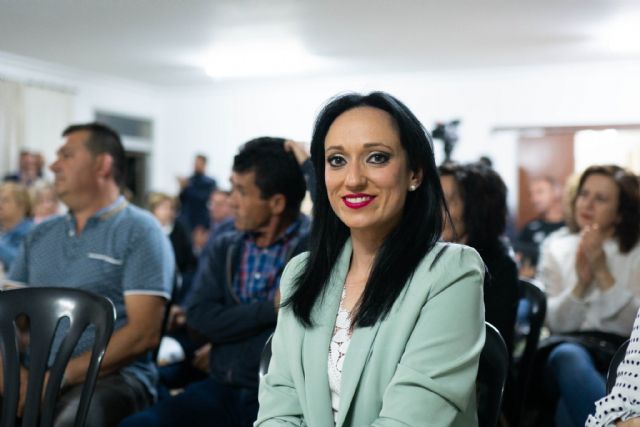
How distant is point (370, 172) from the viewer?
1414mm

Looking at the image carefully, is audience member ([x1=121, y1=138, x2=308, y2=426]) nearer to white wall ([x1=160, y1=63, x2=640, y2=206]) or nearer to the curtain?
white wall ([x1=160, y1=63, x2=640, y2=206])

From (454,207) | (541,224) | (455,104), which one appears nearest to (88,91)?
(455,104)

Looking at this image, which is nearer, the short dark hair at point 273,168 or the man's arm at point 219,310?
the man's arm at point 219,310

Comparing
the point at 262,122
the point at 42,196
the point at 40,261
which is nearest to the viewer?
the point at 40,261

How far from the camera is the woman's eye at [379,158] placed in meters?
1.42

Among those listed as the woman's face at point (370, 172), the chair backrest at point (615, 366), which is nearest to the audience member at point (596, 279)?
the chair backrest at point (615, 366)

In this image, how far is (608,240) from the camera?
113 inches

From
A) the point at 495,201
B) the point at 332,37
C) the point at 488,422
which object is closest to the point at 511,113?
the point at 332,37

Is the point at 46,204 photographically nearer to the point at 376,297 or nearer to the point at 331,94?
the point at 331,94

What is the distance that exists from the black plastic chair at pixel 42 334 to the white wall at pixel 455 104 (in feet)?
20.2

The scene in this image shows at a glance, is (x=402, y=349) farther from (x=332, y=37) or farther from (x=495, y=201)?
(x=332, y=37)

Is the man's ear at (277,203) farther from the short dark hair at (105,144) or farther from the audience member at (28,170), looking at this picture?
the audience member at (28,170)

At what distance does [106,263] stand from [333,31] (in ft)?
15.4

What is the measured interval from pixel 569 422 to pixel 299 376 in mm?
1296
